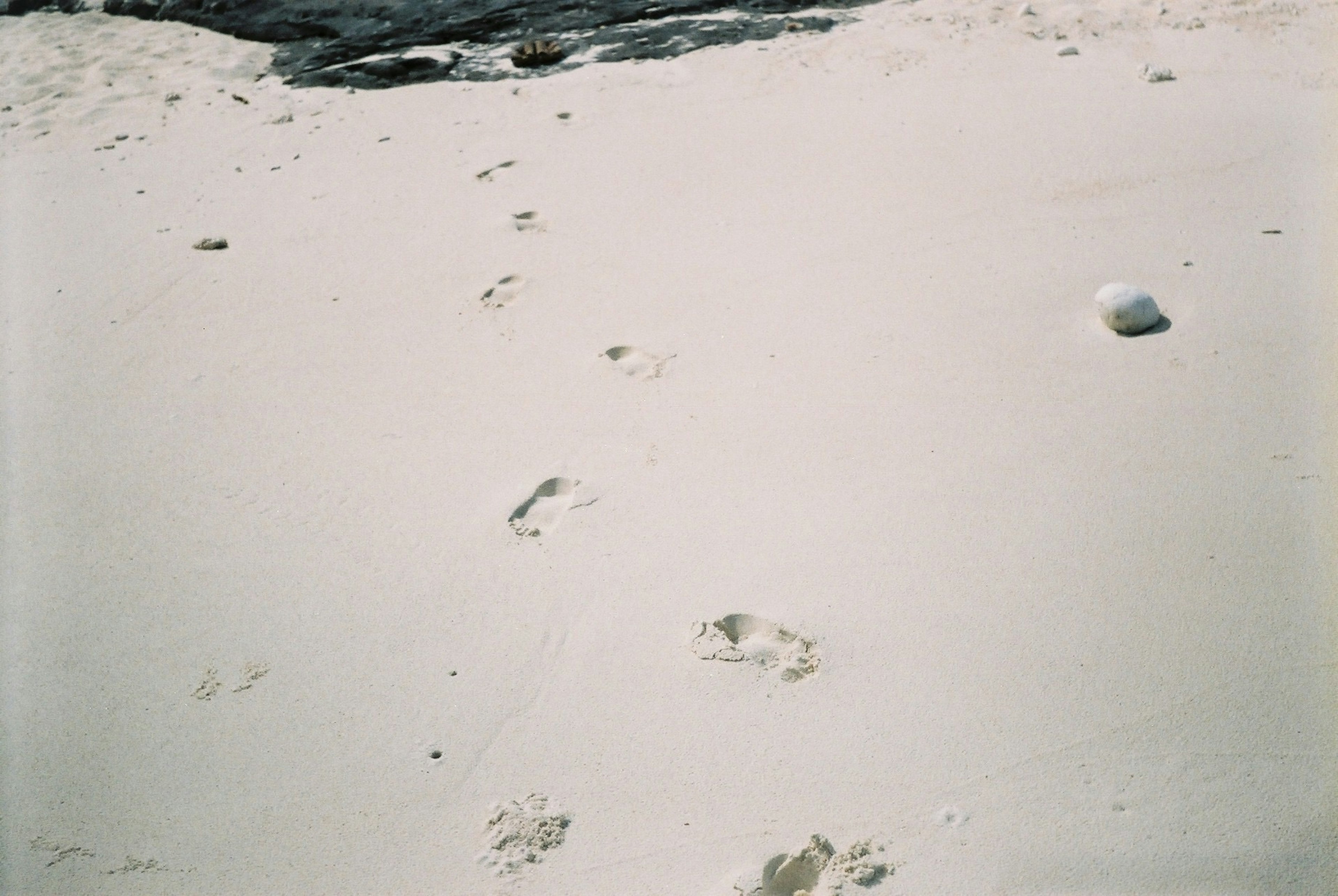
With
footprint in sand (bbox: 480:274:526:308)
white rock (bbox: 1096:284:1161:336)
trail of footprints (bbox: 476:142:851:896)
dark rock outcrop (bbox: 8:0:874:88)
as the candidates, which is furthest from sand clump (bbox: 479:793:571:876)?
dark rock outcrop (bbox: 8:0:874:88)

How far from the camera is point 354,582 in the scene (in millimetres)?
2098

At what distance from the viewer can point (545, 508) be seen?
222cm

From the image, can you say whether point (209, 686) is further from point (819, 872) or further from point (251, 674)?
point (819, 872)

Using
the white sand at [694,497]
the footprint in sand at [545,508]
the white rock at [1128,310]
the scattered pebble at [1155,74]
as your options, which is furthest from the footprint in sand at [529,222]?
the scattered pebble at [1155,74]

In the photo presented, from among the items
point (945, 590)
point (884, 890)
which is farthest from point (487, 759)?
point (945, 590)

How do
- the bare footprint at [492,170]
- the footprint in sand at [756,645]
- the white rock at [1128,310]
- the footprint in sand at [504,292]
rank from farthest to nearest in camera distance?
the bare footprint at [492,170] < the footprint in sand at [504,292] < the white rock at [1128,310] < the footprint in sand at [756,645]

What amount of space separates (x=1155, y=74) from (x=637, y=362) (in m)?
2.54

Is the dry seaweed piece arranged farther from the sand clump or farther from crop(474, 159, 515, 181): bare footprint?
the sand clump

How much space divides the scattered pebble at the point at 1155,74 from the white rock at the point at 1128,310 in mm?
1687

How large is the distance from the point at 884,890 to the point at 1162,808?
455 mm

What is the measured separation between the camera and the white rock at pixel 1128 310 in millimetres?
2512

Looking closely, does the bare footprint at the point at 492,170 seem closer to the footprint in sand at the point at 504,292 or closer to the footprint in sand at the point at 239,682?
the footprint in sand at the point at 504,292

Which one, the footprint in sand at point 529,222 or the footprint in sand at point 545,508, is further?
the footprint in sand at point 529,222

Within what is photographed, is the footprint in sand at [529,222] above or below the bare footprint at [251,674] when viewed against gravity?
above
